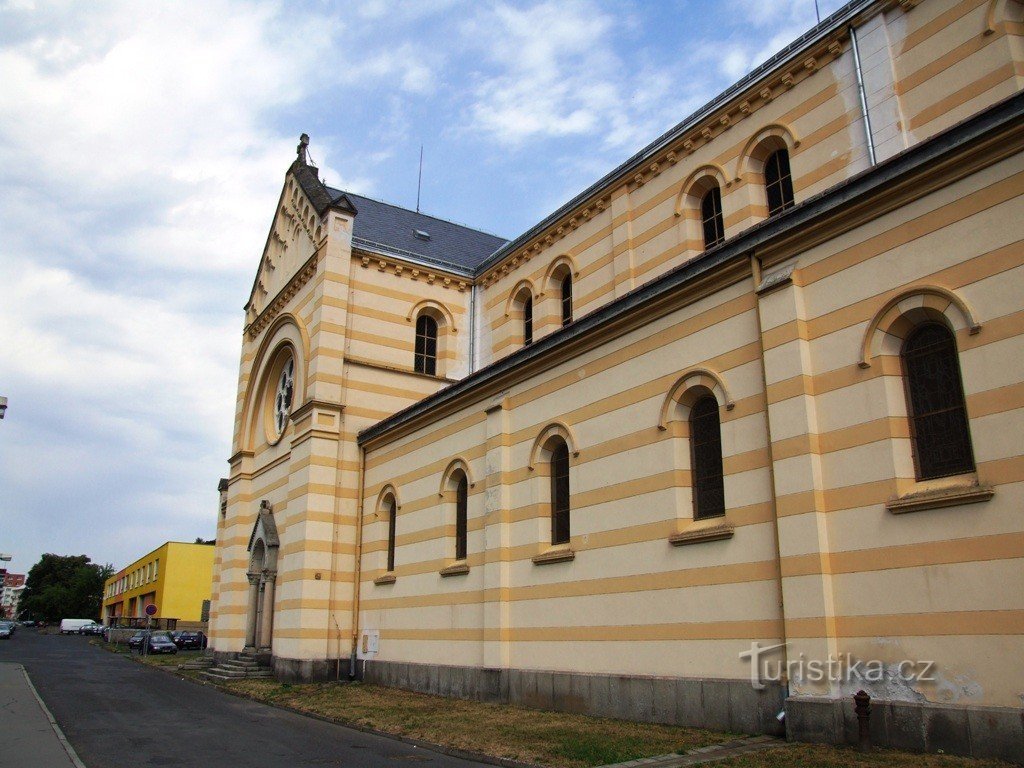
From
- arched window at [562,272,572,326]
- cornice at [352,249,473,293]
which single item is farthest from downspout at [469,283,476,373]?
arched window at [562,272,572,326]

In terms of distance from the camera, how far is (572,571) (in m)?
15.1

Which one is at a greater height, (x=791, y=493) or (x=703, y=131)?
(x=703, y=131)

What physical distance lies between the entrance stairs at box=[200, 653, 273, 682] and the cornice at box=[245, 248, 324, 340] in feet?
38.4

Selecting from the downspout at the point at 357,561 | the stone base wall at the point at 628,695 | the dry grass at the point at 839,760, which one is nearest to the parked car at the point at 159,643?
the downspout at the point at 357,561

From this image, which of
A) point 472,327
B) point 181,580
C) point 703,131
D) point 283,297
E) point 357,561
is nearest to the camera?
point 703,131

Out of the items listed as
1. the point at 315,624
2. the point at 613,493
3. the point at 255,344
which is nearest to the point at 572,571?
the point at 613,493

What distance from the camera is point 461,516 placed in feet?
64.1

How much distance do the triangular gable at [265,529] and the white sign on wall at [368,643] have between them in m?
4.89

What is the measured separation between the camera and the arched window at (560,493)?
16016 mm

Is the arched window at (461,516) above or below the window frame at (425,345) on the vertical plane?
below

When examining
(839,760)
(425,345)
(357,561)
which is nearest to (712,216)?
(425,345)

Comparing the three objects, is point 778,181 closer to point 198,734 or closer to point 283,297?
point 198,734

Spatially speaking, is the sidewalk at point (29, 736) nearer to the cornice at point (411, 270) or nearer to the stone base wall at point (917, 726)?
the stone base wall at point (917, 726)

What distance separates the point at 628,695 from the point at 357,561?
1196 cm
